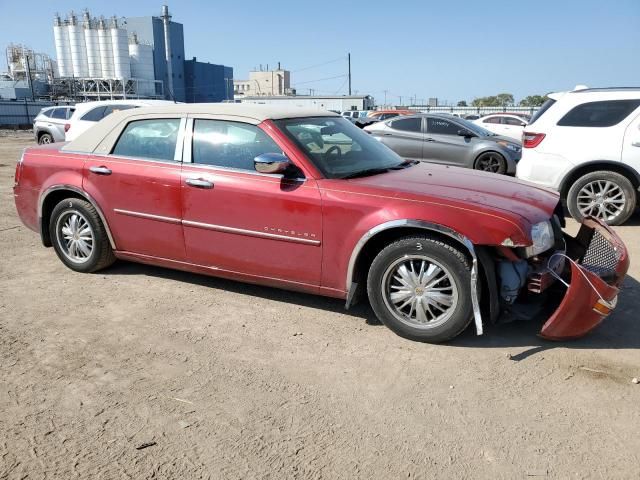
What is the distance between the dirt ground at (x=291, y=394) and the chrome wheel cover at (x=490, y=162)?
6872mm

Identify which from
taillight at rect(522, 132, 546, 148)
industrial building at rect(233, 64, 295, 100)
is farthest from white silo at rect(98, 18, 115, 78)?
taillight at rect(522, 132, 546, 148)

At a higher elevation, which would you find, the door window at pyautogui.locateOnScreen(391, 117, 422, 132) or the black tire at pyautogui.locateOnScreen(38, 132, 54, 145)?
the door window at pyautogui.locateOnScreen(391, 117, 422, 132)

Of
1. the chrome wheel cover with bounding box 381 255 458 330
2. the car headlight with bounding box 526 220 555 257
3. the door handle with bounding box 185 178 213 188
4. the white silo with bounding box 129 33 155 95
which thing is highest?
the white silo with bounding box 129 33 155 95

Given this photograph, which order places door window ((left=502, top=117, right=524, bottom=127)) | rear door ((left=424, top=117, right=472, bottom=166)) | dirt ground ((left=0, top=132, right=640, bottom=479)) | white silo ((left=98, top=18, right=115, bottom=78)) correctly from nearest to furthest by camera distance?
dirt ground ((left=0, top=132, right=640, bottom=479)) → rear door ((left=424, top=117, right=472, bottom=166)) → door window ((left=502, top=117, right=524, bottom=127)) → white silo ((left=98, top=18, right=115, bottom=78))

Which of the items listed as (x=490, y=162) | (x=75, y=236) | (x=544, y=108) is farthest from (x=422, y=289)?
(x=490, y=162)

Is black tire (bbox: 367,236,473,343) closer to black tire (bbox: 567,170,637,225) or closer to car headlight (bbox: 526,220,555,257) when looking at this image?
car headlight (bbox: 526,220,555,257)

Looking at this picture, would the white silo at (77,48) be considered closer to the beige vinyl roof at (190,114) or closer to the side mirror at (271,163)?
the beige vinyl roof at (190,114)

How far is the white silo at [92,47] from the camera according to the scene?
71.9 metres

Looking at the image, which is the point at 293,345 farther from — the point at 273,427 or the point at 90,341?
the point at 90,341

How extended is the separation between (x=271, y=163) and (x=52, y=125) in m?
17.0

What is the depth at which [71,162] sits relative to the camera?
4.79 meters

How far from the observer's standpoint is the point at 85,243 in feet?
16.0

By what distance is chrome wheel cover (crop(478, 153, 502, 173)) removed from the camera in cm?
1092

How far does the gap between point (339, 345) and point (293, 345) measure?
0.31 m
